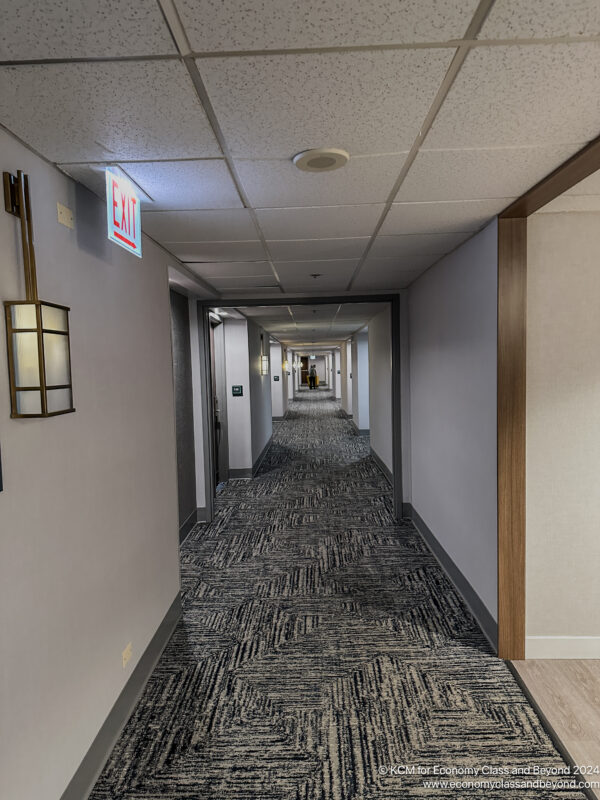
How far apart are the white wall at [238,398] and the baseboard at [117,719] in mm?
3467

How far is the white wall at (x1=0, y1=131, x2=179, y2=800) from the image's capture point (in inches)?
49.9

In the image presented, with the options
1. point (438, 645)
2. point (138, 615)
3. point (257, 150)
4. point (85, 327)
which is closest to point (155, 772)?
point (138, 615)

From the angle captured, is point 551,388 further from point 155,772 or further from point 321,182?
point 155,772

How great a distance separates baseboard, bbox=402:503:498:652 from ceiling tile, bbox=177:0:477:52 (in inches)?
92.7

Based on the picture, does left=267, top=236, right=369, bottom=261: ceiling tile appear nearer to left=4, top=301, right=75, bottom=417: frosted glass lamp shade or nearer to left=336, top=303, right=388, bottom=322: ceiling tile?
left=4, top=301, right=75, bottom=417: frosted glass lamp shade

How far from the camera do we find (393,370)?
4434 mm

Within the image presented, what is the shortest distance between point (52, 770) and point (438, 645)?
5.68ft

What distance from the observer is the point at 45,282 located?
4.80 ft

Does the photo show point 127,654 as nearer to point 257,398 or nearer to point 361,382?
point 257,398

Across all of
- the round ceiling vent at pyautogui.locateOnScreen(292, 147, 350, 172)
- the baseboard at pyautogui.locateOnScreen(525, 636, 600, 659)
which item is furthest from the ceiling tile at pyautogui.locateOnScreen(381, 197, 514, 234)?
the baseboard at pyautogui.locateOnScreen(525, 636, 600, 659)

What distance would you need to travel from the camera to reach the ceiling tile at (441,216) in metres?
2.05

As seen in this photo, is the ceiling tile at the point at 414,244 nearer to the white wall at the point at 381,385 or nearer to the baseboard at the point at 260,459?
the white wall at the point at 381,385

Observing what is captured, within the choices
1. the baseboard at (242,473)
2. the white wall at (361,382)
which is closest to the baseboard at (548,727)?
the baseboard at (242,473)

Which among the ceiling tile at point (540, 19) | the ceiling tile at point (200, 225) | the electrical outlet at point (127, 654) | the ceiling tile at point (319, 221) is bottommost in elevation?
the electrical outlet at point (127, 654)
